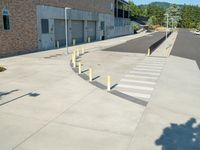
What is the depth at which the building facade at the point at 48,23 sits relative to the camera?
26.5 metres

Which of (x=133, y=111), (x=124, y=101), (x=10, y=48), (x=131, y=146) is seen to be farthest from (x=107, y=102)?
(x=10, y=48)

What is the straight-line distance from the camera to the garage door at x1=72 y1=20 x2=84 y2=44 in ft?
138

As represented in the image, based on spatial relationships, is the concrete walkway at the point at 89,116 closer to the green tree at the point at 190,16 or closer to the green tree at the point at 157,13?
the green tree at the point at 157,13

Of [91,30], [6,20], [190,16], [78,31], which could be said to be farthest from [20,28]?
[190,16]

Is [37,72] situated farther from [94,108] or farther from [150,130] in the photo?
[150,130]

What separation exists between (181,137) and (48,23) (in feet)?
94.0

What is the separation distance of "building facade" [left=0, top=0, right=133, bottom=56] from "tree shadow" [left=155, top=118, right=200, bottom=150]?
20.9 metres

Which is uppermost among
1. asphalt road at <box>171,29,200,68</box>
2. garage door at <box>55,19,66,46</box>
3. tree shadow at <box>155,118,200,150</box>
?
garage door at <box>55,19,66,46</box>

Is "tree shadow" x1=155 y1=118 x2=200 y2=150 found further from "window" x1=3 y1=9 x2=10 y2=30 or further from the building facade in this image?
"window" x1=3 y1=9 x2=10 y2=30

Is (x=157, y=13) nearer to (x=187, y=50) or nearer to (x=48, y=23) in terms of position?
(x=187, y=50)

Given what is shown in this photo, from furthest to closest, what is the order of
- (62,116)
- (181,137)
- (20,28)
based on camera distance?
(20,28)
(62,116)
(181,137)

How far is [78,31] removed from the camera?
43.9 meters

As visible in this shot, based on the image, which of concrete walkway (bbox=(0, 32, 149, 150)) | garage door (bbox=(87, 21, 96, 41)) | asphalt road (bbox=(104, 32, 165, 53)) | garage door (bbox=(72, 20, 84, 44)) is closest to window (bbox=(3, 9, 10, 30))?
concrete walkway (bbox=(0, 32, 149, 150))

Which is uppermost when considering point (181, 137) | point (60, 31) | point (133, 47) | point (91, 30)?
point (91, 30)
